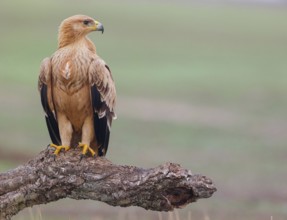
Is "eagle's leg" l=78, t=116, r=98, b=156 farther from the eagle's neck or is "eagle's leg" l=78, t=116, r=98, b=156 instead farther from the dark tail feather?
the eagle's neck

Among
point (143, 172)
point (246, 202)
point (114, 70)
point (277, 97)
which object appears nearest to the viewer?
point (143, 172)

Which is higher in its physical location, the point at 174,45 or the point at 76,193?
the point at 174,45

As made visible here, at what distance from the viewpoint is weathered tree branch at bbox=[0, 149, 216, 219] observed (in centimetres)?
736

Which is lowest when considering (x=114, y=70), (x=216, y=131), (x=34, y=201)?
(x=34, y=201)

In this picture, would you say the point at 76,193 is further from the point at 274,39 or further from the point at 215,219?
the point at 274,39

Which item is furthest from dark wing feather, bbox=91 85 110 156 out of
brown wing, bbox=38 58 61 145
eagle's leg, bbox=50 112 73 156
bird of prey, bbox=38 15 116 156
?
brown wing, bbox=38 58 61 145

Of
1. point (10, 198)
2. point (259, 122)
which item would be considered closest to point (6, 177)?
point (10, 198)

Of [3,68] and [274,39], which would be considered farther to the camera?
[274,39]

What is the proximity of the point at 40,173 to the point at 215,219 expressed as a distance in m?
6.12

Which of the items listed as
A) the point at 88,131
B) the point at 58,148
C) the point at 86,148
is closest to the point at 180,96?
the point at 88,131

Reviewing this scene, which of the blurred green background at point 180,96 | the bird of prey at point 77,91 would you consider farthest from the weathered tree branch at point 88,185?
the bird of prey at point 77,91

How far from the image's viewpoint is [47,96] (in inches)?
352

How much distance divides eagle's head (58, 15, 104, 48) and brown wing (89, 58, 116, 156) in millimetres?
355

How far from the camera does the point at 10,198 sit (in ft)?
25.1
